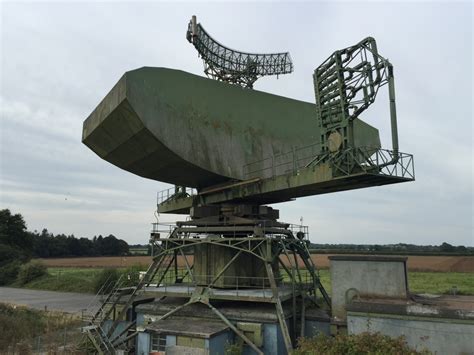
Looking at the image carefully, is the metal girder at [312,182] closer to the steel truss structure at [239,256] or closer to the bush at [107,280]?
the steel truss structure at [239,256]

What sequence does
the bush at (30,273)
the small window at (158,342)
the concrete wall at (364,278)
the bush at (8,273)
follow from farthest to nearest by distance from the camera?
the bush at (8,273), the bush at (30,273), the small window at (158,342), the concrete wall at (364,278)

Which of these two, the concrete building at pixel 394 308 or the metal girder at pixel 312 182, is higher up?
the metal girder at pixel 312 182

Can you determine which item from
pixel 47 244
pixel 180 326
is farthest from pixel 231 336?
pixel 47 244

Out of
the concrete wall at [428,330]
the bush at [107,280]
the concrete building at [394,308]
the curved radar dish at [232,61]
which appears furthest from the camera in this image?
the bush at [107,280]

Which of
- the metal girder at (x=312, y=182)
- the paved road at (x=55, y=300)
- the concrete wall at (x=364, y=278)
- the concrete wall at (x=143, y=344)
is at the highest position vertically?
the metal girder at (x=312, y=182)

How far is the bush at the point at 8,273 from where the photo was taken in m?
55.5

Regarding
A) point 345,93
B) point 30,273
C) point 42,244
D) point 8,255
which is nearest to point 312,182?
point 345,93

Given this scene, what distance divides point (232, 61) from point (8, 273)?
50.3 meters

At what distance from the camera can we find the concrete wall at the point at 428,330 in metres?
11.3

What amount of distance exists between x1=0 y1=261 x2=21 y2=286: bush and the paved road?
13539 mm

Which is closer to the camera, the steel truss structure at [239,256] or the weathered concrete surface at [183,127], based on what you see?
the weathered concrete surface at [183,127]

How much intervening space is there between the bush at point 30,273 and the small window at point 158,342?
45804mm

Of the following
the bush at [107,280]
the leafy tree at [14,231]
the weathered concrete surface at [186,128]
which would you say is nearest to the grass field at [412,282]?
the bush at [107,280]

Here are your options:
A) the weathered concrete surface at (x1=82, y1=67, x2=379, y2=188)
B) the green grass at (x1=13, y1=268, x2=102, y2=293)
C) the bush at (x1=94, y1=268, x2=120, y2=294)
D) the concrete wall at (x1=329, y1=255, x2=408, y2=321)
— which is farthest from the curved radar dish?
the green grass at (x1=13, y1=268, x2=102, y2=293)
